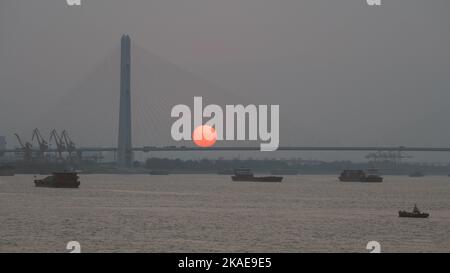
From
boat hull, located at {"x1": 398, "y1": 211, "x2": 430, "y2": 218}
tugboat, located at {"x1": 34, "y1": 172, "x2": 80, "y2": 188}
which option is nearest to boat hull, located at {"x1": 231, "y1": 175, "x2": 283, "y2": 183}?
tugboat, located at {"x1": 34, "y1": 172, "x2": 80, "y2": 188}

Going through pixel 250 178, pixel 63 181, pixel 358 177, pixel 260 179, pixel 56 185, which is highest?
pixel 358 177

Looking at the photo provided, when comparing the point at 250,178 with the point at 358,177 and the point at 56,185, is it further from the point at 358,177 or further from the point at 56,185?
the point at 56,185

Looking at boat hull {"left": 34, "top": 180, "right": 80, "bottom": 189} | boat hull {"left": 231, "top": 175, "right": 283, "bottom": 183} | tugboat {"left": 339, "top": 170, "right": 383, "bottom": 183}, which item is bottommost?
boat hull {"left": 34, "top": 180, "right": 80, "bottom": 189}

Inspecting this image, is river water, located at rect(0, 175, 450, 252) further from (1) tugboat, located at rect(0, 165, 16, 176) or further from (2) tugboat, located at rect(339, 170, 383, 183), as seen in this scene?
(1) tugboat, located at rect(0, 165, 16, 176)

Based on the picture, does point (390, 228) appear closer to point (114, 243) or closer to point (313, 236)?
point (313, 236)

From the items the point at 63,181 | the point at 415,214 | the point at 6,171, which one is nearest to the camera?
the point at 415,214

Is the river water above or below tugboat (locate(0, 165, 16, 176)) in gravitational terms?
below

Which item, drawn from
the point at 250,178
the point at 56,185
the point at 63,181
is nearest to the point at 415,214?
the point at 63,181

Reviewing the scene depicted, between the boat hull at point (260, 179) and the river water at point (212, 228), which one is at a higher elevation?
the boat hull at point (260, 179)


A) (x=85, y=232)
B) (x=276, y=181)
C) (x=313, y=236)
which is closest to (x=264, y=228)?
(x=313, y=236)

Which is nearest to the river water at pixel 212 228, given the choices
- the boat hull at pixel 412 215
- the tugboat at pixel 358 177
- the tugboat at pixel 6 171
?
the boat hull at pixel 412 215

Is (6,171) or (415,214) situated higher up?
(6,171)

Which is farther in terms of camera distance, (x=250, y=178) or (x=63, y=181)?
(x=250, y=178)

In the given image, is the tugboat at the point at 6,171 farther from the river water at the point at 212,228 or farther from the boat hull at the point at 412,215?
the boat hull at the point at 412,215
